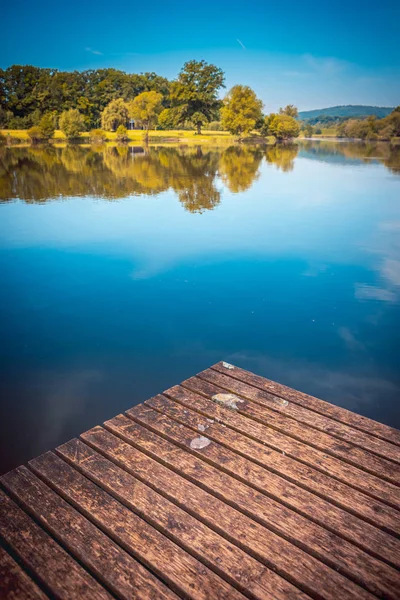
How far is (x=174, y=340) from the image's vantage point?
6.85 metres

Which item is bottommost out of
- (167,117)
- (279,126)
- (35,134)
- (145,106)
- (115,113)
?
(35,134)

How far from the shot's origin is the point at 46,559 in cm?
267

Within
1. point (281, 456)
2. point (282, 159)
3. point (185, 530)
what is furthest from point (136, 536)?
point (282, 159)

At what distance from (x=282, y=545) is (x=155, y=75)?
480ft

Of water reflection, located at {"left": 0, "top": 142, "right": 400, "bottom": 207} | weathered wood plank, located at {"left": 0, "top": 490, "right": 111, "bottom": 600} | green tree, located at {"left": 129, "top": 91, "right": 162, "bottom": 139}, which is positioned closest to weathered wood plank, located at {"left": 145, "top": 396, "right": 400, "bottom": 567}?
weathered wood plank, located at {"left": 0, "top": 490, "right": 111, "bottom": 600}

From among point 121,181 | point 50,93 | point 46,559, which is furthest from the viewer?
point 50,93

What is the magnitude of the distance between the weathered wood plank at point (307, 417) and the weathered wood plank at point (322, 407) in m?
0.06

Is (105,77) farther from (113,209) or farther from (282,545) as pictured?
(282,545)

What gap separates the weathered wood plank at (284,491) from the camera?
281 cm

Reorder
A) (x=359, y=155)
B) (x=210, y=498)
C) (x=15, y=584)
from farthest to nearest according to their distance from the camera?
(x=359, y=155) → (x=210, y=498) → (x=15, y=584)

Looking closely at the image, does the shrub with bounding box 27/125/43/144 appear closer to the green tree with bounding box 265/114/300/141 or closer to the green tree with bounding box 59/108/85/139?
the green tree with bounding box 59/108/85/139

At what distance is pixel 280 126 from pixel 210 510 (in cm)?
11523

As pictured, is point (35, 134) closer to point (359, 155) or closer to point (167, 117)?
point (167, 117)

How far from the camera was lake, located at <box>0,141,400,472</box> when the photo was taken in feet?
18.1
